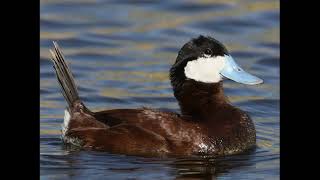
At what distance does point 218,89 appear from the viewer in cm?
743

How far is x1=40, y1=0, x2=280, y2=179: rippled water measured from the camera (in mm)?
6715

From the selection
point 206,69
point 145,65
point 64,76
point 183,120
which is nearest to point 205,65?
point 206,69

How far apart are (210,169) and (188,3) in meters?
5.56

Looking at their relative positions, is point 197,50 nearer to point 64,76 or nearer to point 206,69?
point 206,69

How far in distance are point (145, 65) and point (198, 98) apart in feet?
8.19

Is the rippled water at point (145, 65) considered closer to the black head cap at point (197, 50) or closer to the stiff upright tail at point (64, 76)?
the stiff upright tail at point (64, 76)

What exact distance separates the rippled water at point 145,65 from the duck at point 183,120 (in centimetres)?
10

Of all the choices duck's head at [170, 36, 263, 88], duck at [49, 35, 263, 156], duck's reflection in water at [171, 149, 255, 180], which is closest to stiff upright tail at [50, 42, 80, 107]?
duck at [49, 35, 263, 156]

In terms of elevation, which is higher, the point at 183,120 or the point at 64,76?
the point at 64,76

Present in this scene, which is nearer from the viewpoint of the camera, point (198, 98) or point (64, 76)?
point (64, 76)

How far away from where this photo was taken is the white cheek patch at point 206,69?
23.8 ft

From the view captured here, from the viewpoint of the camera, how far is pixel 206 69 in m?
7.34
